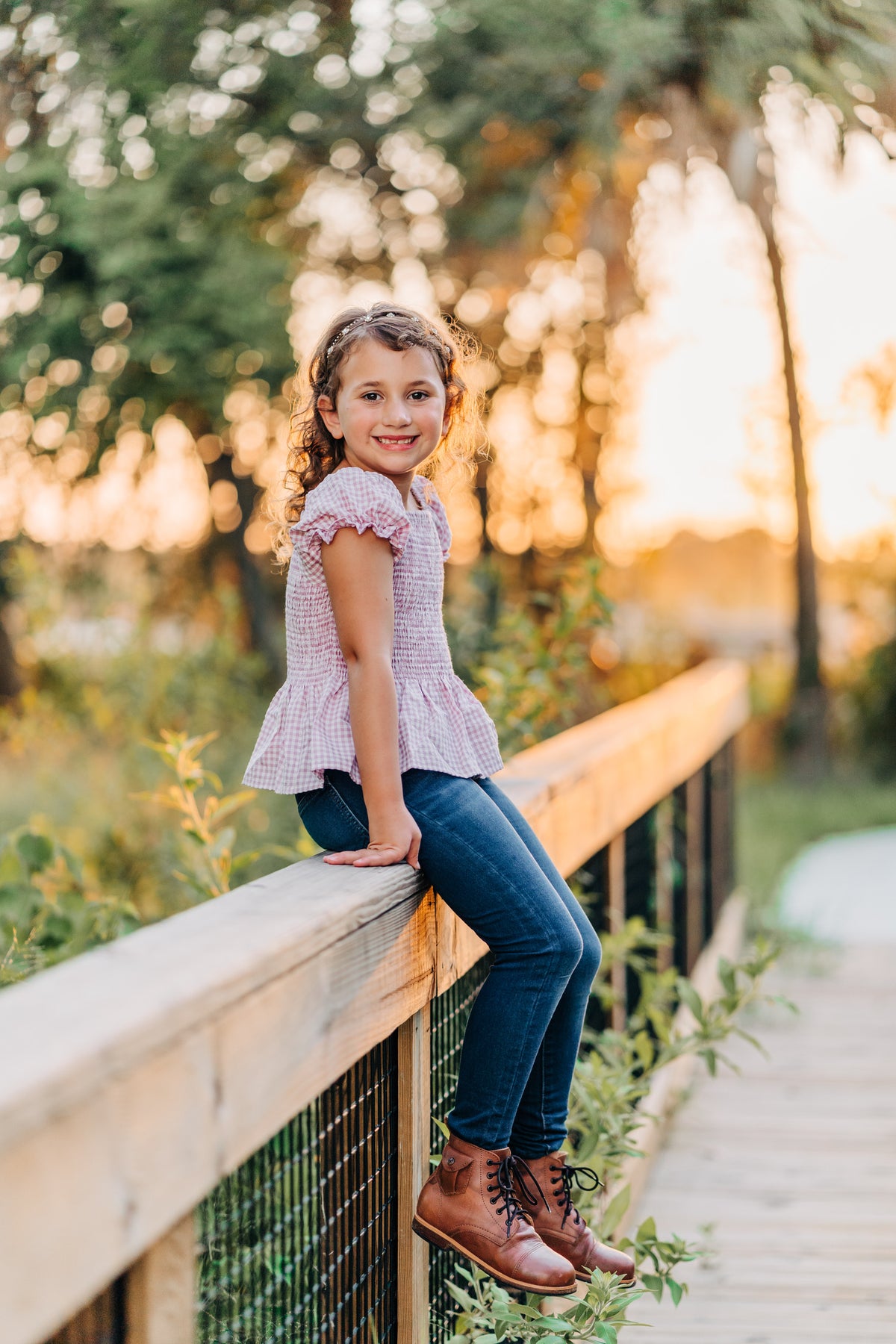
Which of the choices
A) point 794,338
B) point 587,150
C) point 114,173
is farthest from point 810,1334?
point 794,338

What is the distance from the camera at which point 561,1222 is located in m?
1.68

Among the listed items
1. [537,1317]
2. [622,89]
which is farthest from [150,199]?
[537,1317]

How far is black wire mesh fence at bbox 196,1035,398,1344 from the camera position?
→ 1.32 metres

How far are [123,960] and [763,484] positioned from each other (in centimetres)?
1206

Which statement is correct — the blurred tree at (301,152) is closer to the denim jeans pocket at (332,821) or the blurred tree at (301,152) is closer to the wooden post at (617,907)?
the wooden post at (617,907)

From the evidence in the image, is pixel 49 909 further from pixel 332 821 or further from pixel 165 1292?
pixel 165 1292

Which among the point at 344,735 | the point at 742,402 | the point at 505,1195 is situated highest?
the point at 742,402

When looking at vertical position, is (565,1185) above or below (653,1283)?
above

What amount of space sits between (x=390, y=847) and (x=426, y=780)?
0.40 ft

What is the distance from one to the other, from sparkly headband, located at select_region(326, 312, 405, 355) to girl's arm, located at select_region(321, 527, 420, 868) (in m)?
0.32

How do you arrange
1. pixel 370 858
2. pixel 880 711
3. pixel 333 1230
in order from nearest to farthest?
pixel 333 1230
pixel 370 858
pixel 880 711

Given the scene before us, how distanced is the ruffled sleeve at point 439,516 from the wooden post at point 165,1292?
1095 mm

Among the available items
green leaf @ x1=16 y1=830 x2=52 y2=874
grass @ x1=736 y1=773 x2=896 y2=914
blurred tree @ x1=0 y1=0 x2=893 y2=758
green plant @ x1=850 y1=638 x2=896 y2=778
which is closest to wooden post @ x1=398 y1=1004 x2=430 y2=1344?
green leaf @ x1=16 y1=830 x2=52 y2=874

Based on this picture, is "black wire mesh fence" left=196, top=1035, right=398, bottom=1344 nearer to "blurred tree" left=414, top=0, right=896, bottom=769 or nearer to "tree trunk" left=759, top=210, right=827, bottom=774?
"blurred tree" left=414, top=0, right=896, bottom=769
